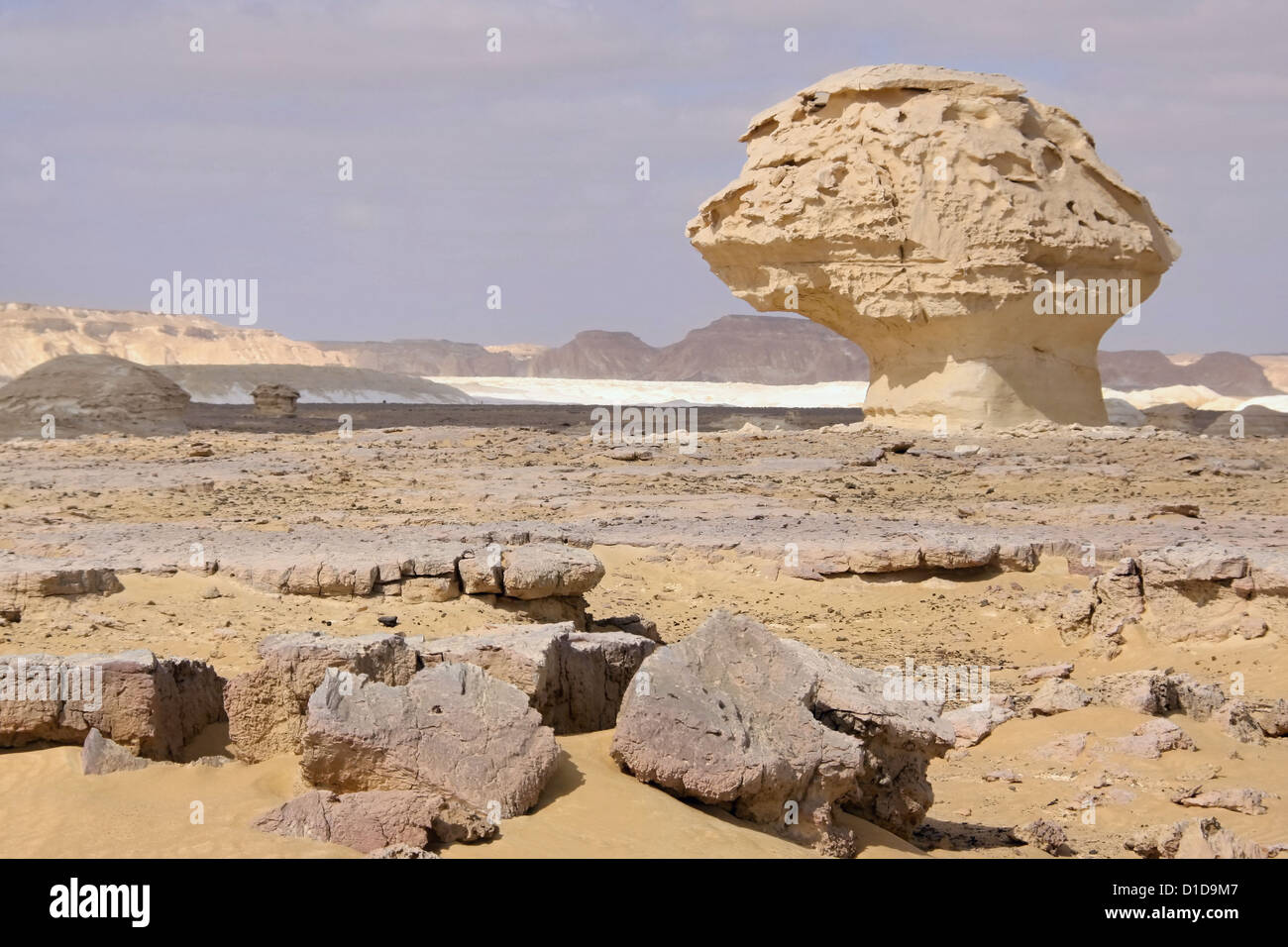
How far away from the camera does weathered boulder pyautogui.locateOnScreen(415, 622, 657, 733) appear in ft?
15.2

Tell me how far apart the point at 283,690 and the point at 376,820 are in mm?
930

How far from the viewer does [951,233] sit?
17.6m

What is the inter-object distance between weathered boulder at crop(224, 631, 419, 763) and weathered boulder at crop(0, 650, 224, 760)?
0.78ft

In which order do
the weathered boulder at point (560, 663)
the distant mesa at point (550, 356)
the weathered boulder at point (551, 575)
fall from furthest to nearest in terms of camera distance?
the distant mesa at point (550, 356) < the weathered boulder at point (551, 575) < the weathered boulder at point (560, 663)

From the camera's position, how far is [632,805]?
402cm

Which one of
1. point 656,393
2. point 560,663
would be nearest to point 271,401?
point 560,663

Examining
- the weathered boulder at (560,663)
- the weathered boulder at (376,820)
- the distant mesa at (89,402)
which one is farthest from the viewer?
the distant mesa at (89,402)

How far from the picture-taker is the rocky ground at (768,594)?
410 cm

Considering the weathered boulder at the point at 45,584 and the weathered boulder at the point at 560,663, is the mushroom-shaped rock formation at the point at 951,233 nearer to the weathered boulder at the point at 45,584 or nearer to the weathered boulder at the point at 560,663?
the weathered boulder at the point at 45,584

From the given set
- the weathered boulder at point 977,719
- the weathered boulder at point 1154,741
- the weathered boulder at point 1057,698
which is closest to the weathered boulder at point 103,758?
the weathered boulder at point 977,719

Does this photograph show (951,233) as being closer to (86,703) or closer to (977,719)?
(977,719)

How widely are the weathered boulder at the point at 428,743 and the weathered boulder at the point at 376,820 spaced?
0.12 metres
